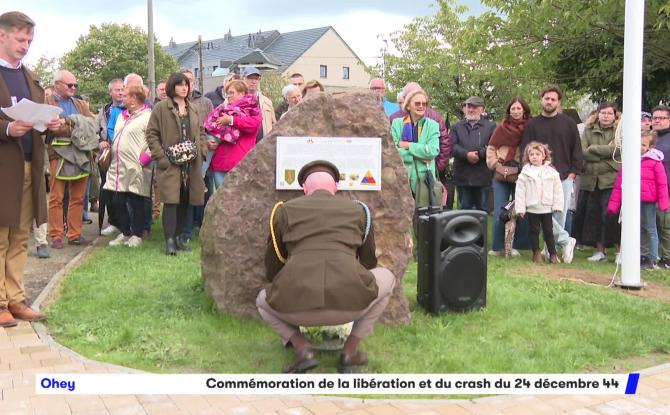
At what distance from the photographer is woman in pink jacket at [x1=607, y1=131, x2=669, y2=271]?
774cm

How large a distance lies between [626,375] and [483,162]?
4.99 meters

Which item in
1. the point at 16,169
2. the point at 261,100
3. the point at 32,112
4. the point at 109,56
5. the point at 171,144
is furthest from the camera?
the point at 109,56

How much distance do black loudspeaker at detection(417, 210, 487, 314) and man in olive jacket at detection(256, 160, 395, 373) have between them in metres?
1.16

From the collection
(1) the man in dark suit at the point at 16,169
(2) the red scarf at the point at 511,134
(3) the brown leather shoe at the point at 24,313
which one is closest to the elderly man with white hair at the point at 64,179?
(1) the man in dark suit at the point at 16,169

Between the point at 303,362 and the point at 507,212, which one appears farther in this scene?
the point at 507,212

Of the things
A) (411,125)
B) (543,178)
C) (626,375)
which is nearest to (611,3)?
(543,178)

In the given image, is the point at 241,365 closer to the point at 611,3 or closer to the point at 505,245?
the point at 505,245

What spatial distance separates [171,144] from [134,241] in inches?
58.9

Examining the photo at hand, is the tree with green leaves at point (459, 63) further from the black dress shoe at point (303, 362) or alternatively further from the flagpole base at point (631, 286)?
the black dress shoe at point (303, 362)

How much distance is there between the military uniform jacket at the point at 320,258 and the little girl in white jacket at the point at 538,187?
4353mm

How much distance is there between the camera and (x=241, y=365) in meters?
4.46

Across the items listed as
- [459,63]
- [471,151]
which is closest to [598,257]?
[471,151]

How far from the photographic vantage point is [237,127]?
800cm

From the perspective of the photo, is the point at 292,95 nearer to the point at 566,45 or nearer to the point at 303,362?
the point at 303,362
